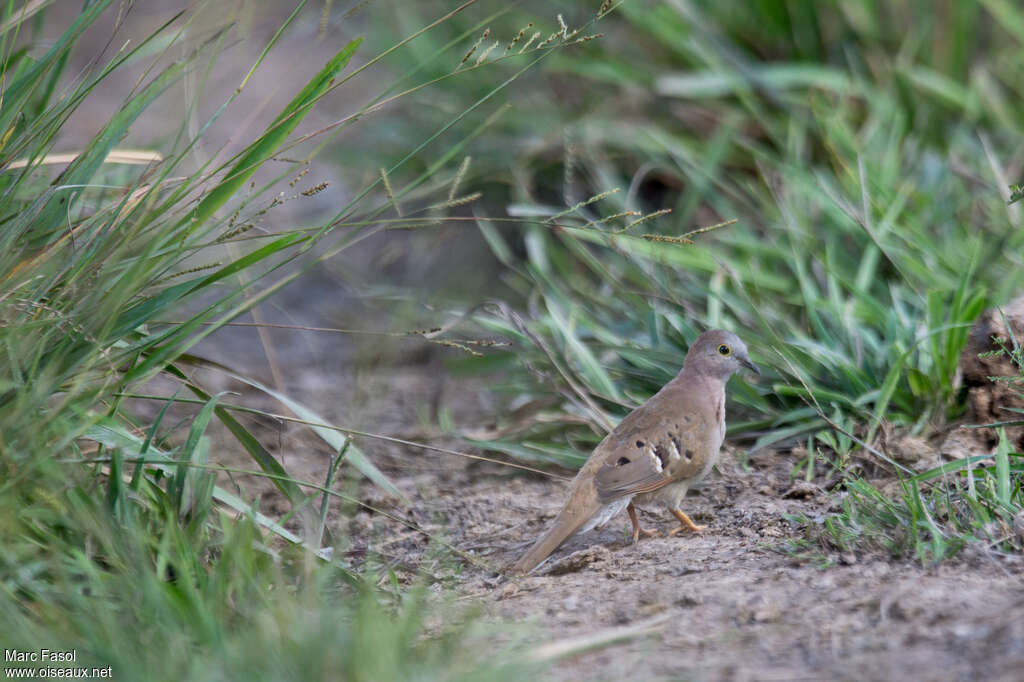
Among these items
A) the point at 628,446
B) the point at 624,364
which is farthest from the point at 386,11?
the point at 628,446

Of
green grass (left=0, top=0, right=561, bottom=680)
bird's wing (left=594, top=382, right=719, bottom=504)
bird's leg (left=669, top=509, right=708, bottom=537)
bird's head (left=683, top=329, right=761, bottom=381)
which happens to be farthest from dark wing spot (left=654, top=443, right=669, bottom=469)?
green grass (left=0, top=0, right=561, bottom=680)

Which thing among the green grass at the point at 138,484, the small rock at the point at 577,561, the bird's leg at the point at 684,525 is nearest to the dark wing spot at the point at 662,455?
the bird's leg at the point at 684,525

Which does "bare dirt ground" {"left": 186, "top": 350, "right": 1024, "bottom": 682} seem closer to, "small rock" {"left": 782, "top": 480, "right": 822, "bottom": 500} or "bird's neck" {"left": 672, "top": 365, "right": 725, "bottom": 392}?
"small rock" {"left": 782, "top": 480, "right": 822, "bottom": 500}

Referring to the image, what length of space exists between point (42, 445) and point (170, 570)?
0.46m

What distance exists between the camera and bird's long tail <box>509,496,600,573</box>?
306 centimetres

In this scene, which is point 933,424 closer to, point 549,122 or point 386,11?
point 549,122

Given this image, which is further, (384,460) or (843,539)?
(384,460)

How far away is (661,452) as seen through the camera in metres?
3.29

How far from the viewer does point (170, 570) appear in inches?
110

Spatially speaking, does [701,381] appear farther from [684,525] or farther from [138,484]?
[138,484]

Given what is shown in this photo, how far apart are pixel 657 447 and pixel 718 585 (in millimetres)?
644

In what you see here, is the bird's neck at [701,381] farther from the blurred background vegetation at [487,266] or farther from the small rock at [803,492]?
the small rock at [803,492]

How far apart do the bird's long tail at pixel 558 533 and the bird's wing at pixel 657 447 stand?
58 mm

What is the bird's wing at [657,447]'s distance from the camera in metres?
3.24
